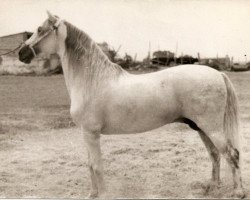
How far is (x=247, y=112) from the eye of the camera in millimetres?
7164

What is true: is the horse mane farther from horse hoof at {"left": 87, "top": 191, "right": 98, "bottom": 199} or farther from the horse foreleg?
horse hoof at {"left": 87, "top": 191, "right": 98, "bottom": 199}

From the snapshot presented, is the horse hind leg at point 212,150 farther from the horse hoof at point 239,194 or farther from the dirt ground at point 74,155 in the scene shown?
the horse hoof at point 239,194

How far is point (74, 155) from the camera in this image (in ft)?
17.9

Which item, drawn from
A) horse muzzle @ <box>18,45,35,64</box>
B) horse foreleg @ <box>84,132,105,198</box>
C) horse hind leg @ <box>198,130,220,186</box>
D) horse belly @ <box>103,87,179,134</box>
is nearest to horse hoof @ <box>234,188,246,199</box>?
horse hind leg @ <box>198,130,220,186</box>

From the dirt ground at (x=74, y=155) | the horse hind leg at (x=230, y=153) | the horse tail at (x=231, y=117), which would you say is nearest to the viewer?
the horse hind leg at (x=230, y=153)

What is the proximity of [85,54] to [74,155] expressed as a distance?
7.22 feet

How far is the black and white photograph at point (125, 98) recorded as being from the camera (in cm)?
356

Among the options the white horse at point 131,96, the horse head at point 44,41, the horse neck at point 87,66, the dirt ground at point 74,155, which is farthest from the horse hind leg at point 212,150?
the horse head at point 44,41

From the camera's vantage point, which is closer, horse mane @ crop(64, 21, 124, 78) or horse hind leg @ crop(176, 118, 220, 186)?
horse mane @ crop(64, 21, 124, 78)

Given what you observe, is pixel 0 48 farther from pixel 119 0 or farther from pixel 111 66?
pixel 111 66

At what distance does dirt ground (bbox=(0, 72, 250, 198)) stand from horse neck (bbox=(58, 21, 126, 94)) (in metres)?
1.21

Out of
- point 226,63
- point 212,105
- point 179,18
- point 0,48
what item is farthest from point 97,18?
point 212,105

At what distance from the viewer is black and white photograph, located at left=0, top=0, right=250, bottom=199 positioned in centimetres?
356

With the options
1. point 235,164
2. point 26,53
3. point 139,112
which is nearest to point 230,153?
point 235,164
